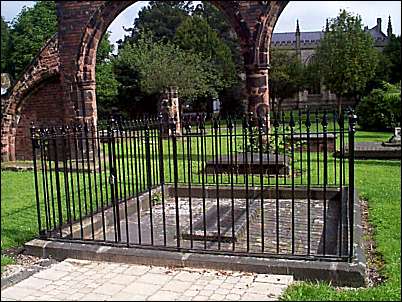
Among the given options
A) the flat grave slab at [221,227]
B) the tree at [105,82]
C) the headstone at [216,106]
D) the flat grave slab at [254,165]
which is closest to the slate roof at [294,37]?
the headstone at [216,106]

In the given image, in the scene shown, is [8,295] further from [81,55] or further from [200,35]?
[200,35]

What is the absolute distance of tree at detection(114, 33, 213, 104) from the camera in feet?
88.9

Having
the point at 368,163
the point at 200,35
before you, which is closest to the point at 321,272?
the point at 368,163

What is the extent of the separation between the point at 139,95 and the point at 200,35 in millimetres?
10284

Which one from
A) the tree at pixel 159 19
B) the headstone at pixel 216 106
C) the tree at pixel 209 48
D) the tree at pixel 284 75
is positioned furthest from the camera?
the tree at pixel 159 19

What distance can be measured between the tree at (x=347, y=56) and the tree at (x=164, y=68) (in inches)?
316

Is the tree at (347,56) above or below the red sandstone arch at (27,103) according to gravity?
above

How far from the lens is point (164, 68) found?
28.2 m

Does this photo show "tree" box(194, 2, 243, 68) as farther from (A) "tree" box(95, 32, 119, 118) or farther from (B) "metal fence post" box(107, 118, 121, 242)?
(B) "metal fence post" box(107, 118, 121, 242)

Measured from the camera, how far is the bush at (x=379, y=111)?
23047 millimetres

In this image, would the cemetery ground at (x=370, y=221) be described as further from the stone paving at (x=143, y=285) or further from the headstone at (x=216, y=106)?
the headstone at (x=216, y=106)

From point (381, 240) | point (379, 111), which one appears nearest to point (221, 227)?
point (381, 240)

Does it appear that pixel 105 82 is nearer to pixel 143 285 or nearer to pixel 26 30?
pixel 26 30

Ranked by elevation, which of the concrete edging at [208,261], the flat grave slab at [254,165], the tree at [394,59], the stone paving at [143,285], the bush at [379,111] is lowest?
the stone paving at [143,285]
